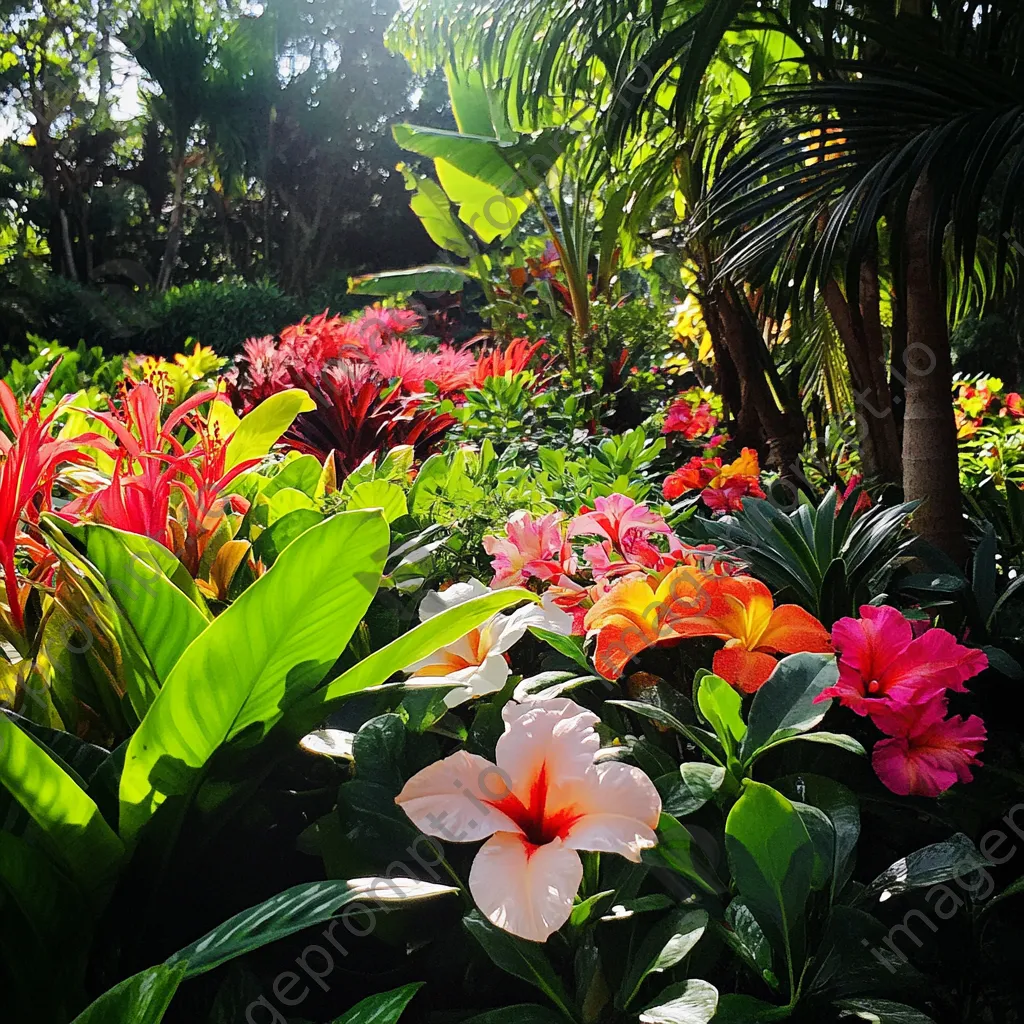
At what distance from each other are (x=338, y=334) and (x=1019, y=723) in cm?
389

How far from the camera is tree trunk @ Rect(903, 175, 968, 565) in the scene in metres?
1.61

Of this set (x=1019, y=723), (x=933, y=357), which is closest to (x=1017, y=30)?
(x=933, y=357)

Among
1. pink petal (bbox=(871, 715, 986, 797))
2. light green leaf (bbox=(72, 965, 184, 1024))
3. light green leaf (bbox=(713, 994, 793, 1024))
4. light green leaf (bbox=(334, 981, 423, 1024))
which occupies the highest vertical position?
light green leaf (bbox=(72, 965, 184, 1024))

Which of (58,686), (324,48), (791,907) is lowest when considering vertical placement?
(791,907)

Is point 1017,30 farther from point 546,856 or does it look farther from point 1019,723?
point 546,856

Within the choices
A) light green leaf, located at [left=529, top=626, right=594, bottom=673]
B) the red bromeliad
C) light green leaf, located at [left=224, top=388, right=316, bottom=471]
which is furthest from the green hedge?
light green leaf, located at [left=529, top=626, right=594, bottom=673]

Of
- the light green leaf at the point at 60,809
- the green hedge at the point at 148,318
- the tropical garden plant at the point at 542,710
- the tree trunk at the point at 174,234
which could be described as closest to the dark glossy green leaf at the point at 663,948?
the tropical garden plant at the point at 542,710

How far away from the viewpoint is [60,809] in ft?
1.79

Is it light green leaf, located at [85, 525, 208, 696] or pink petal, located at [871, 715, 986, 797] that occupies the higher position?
light green leaf, located at [85, 525, 208, 696]

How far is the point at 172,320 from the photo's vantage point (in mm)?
12438

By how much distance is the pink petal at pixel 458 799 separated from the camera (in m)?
0.60

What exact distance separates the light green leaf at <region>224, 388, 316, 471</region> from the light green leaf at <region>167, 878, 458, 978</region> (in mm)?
675

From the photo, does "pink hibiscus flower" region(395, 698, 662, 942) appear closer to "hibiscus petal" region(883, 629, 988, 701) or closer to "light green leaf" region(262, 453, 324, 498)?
"hibiscus petal" region(883, 629, 988, 701)

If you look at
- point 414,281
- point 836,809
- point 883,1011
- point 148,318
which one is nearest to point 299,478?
point 836,809
